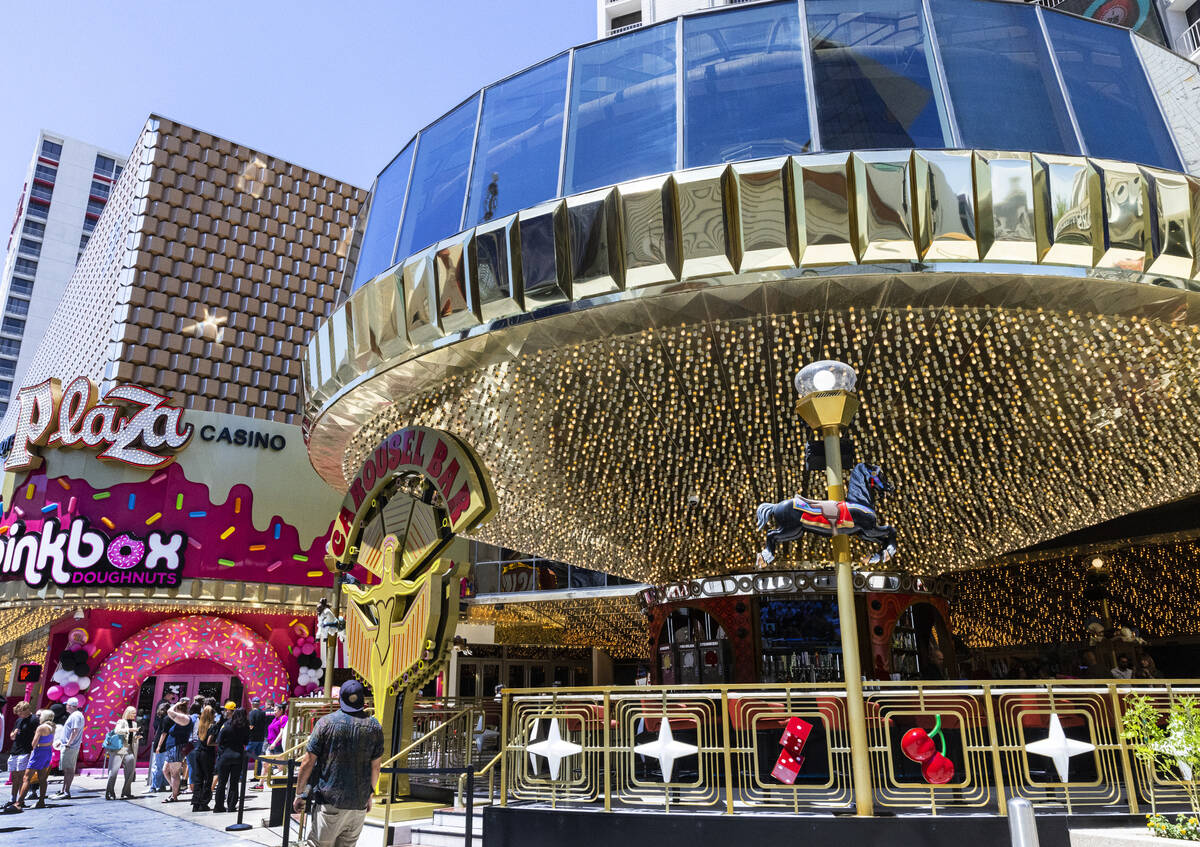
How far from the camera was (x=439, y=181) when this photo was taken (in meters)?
9.98

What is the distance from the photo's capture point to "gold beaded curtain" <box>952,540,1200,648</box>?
14336mm

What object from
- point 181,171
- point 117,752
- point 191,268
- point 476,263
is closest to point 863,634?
point 476,263

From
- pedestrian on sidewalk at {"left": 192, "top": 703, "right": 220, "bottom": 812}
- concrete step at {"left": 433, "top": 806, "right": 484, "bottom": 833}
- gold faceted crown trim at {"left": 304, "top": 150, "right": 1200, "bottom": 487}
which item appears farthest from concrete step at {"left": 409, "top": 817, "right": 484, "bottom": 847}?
pedestrian on sidewalk at {"left": 192, "top": 703, "right": 220, "bottom": 812}

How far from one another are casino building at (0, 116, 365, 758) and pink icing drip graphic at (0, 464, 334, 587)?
0.13 feet

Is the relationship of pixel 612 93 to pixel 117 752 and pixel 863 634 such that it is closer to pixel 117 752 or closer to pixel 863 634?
pixel 863 634

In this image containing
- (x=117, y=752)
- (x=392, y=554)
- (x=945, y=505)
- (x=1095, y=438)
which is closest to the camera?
(x=392, y=554)

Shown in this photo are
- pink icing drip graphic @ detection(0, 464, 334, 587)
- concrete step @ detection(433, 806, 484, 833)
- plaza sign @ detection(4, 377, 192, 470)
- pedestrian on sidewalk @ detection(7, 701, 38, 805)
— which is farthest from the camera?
plaza sign @ detection(4, 377, 192, 470)

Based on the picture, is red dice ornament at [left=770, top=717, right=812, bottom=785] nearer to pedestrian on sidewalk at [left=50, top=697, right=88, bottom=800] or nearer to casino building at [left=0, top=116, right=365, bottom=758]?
pedestrian on sidewalk at [left=50, top=697, right=88, bottom=800]

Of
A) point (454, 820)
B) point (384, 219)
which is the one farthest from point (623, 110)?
point (454, 820)

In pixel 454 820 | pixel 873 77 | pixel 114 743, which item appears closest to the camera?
pixel 454 820

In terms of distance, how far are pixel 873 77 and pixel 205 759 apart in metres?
12.5

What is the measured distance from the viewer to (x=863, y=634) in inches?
552

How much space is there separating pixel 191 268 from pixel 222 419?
5323 mm

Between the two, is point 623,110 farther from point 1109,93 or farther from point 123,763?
point 123,763
